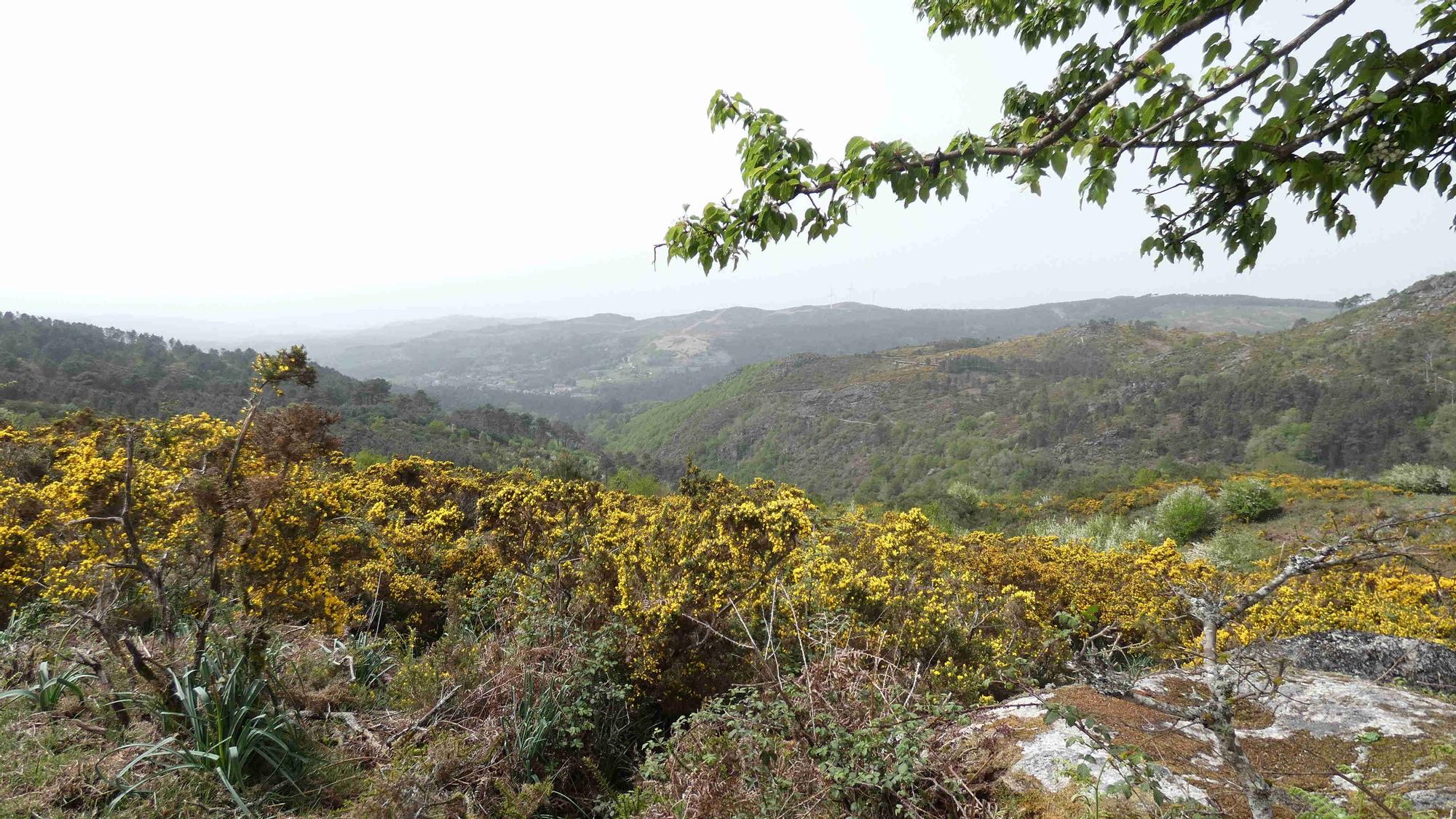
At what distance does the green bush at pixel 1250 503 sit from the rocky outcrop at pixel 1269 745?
47.8 feet

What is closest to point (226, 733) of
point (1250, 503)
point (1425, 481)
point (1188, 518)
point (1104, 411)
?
point (1188, 518)

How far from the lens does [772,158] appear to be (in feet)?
8.57

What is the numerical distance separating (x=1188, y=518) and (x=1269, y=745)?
14.6 metres

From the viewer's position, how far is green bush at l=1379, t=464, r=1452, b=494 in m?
15.1

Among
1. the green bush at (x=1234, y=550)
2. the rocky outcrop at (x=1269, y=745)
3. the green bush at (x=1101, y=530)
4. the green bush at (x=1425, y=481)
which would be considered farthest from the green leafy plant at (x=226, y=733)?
the green bush at (x=1425, y=481)

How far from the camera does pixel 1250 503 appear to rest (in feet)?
46.7

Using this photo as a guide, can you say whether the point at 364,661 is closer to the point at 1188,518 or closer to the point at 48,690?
the point at 48,690

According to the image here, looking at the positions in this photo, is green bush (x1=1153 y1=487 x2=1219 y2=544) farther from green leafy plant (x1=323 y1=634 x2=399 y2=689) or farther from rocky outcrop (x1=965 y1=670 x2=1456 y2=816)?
A: green leafy plant (x1=323 y1=634 x2=399 y2=689)

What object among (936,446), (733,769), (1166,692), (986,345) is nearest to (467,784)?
(733,769)

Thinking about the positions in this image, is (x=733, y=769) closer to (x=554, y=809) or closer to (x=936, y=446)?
(x=554, y=809)

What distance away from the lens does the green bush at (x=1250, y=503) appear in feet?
46.6

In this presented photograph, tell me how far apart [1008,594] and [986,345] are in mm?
97689

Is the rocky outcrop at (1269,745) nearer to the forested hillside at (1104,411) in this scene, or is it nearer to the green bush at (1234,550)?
the green bush at (1234,550)

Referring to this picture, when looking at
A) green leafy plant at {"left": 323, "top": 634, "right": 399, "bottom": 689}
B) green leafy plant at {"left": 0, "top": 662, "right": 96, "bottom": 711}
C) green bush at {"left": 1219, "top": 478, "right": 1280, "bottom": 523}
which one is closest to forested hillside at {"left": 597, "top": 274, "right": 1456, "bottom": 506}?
green bush at {"left": 1219, "top": 478, "right": 1280, "bottom": 523}
